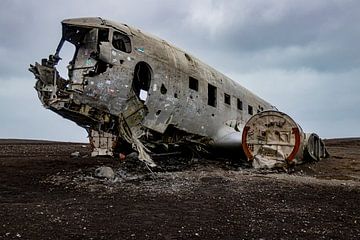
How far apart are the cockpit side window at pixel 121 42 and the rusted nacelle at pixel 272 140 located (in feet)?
15.6

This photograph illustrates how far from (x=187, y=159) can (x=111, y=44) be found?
5.96 m

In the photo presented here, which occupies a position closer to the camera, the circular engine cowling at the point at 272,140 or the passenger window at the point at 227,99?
the circular engine cowling at the point at 272,140

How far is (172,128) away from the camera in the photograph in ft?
43.2

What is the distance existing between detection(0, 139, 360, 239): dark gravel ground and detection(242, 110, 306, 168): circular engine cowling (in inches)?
22.3

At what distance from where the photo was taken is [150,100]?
39.0 ft

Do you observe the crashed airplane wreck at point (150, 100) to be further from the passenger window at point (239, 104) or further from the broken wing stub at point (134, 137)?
the passenger window at point (239, 104)

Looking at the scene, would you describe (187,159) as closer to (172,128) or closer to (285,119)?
(172,128)

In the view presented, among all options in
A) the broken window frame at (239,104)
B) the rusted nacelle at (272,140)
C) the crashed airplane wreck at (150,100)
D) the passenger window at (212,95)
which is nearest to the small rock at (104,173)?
the crashed airplane wreck at (150,100)

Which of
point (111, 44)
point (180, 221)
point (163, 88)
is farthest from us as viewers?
point (163, 88)

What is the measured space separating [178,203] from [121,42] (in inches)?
195

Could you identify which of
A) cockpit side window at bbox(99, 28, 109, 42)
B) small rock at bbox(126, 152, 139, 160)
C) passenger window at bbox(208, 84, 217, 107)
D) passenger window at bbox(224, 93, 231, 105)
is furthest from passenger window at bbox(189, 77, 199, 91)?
small rock at bbox(126, 152, 139, 160)

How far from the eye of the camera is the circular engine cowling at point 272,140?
44.7 feet

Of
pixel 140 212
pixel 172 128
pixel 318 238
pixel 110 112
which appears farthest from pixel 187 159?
pixel 318 238

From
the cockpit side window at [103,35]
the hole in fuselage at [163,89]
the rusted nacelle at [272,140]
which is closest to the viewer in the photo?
the cockpit side window at [103,35]
